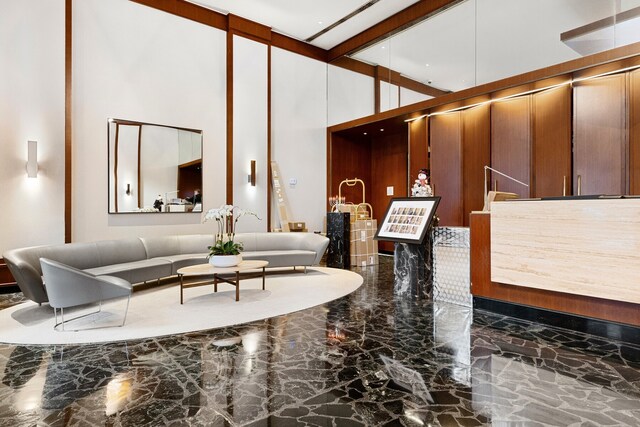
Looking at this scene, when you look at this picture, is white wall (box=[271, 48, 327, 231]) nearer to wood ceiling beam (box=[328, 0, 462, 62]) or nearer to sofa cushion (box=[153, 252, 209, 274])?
wood ceiling beam (box=[328, 0, 462, 62])

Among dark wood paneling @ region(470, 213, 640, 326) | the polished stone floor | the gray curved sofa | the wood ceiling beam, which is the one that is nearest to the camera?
the polished stone floor

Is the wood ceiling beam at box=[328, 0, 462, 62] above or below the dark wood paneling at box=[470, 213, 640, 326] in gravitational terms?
above

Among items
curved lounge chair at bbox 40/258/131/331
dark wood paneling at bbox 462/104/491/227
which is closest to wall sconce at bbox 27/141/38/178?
curved lounge chair at bbox 40/258/131/331

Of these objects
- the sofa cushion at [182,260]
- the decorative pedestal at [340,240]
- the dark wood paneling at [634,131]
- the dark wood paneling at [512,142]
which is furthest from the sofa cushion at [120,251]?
the dark wood paneling at [634,131]

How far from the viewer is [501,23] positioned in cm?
658

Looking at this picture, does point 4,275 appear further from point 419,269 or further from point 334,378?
point 419,269

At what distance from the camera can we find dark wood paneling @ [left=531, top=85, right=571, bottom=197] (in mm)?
6090

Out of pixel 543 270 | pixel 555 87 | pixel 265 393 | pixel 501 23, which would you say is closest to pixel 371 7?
pixel 501 23

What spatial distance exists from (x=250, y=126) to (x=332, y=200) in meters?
2.71

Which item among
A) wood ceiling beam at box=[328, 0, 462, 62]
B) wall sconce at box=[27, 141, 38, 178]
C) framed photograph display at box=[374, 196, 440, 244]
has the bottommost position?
framed photograph display at box=[374, 196, 440, 244]

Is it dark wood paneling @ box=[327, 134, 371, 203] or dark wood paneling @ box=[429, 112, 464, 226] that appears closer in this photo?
dark wood paneling @ box=[429, 112, 464, 226]

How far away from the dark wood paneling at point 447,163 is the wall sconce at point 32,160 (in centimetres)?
720

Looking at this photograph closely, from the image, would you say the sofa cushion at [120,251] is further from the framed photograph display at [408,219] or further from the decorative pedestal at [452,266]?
the decorative pedestal at [452,266]

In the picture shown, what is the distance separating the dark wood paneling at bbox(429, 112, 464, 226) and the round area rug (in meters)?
2.76
